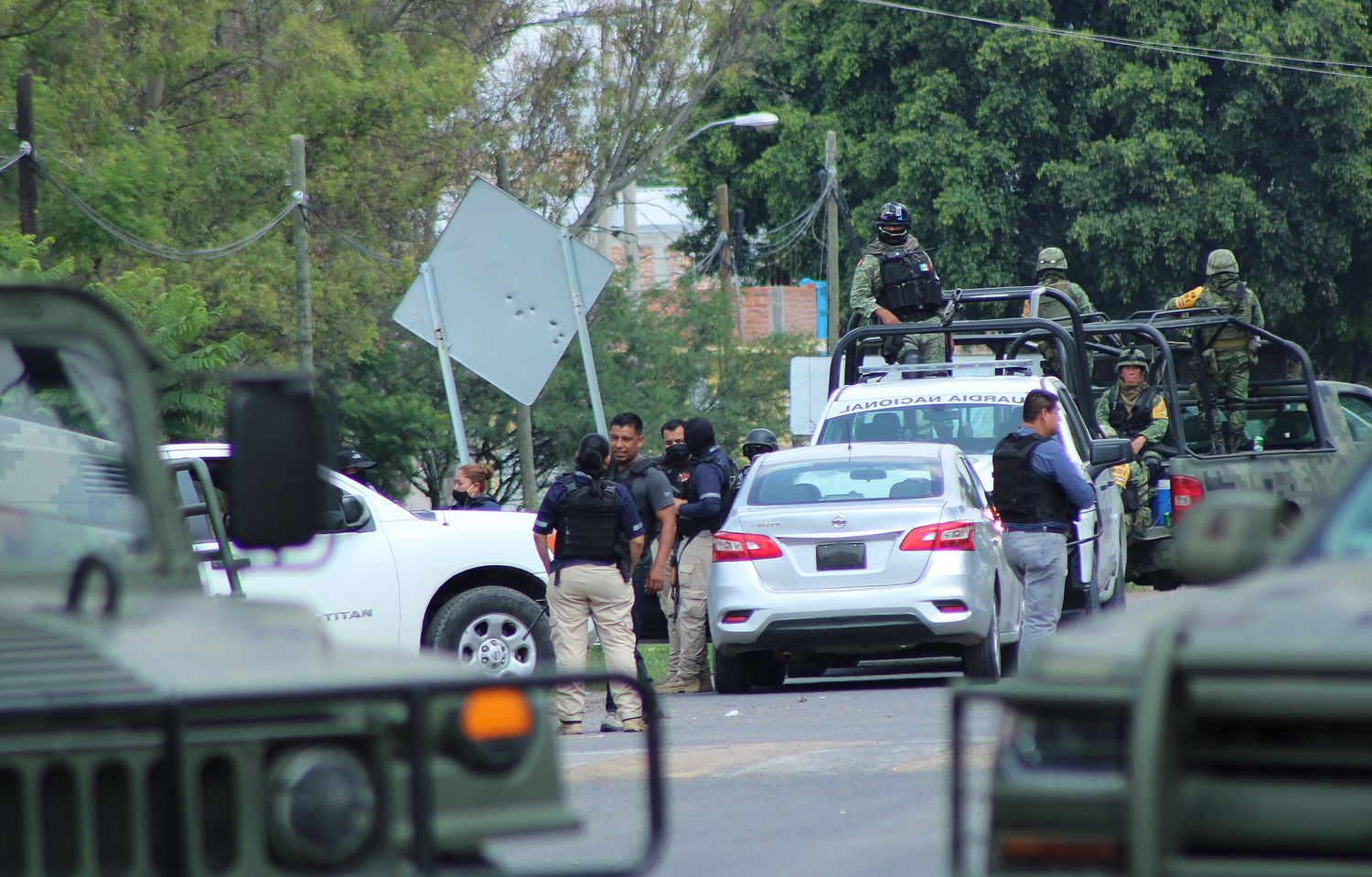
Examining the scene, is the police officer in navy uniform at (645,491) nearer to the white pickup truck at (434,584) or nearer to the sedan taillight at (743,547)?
the sedan taillight at (743,547)

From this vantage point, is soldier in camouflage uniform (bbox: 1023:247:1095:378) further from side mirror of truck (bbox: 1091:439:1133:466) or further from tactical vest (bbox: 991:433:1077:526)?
tactical vest (bbox: 991:433:1077:526)

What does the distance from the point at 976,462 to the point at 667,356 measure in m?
20.3

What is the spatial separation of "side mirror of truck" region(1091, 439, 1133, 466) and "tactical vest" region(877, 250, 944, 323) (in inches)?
138

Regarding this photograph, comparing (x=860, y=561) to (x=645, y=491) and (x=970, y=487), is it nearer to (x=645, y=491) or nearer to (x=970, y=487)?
(x=970, y=487)

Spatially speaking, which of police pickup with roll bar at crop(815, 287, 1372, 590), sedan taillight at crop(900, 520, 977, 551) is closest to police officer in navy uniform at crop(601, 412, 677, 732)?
sedan taillight at crop(900, 520, 977, 551)

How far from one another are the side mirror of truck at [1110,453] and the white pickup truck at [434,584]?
3567mm

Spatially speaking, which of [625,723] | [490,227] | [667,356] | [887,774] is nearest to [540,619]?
[625,723]

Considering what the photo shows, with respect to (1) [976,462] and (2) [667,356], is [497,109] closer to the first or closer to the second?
(2) [667,356]

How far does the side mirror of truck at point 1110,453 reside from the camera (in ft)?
41.8

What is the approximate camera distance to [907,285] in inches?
630

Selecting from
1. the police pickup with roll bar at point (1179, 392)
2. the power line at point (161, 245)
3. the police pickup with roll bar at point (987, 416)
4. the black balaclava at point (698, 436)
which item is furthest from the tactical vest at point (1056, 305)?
the power line at point (161, 245)

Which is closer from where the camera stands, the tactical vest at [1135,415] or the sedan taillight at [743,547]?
the sedan taillight at [743,547]

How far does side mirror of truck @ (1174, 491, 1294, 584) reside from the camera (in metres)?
3.82

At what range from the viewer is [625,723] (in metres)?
11.4
